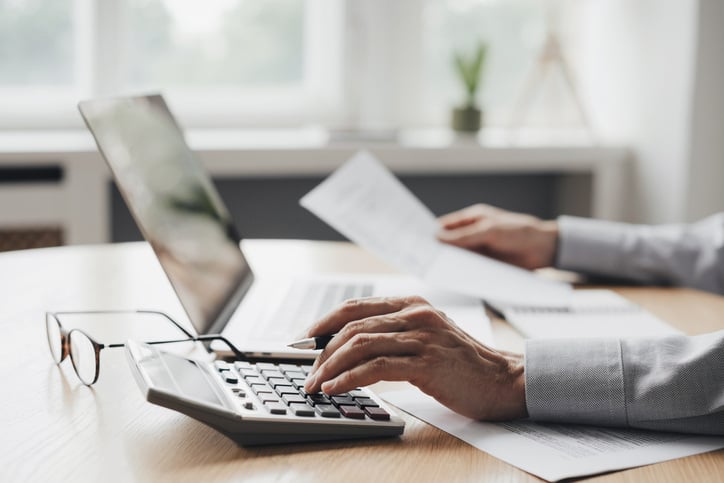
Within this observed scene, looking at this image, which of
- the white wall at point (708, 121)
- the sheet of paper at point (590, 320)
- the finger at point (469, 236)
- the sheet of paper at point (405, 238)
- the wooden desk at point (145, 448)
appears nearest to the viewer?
the wooden desk at point (145, 448)

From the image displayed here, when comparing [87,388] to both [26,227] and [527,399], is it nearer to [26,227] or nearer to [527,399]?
[527,399]

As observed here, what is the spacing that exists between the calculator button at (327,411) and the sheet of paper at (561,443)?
88 millimetres

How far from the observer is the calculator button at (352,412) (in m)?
0.71

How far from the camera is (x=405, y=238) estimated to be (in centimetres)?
129

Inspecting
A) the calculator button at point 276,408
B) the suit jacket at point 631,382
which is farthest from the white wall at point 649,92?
the calculator button at point 276,408

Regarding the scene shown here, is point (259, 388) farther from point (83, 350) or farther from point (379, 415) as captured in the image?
point (83, 350)

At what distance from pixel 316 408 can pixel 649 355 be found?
0.97 feet

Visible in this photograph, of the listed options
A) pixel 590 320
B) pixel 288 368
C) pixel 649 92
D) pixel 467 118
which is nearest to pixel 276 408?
pixel 288 368

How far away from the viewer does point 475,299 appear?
3.96ft

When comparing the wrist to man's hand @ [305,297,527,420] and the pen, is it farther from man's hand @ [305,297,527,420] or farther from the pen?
the pen

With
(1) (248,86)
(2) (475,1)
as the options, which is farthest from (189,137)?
(2) (475,1)

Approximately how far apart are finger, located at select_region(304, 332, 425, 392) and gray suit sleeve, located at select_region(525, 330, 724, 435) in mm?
108

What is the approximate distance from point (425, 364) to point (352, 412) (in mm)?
77

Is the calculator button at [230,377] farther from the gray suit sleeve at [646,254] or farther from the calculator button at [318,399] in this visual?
the gray suit sleeve at [646,254]
